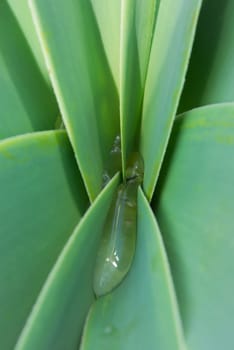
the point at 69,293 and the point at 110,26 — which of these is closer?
the point at 69,293

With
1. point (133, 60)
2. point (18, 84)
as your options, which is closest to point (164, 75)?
point (133, 60)

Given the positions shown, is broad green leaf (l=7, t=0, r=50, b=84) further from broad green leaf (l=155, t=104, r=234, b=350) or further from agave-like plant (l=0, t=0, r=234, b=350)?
broad green leaf (l=155, t=104, r=234, b=350)

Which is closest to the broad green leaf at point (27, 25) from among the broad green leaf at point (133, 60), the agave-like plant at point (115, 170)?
the agave-like plant at point (115, 170)

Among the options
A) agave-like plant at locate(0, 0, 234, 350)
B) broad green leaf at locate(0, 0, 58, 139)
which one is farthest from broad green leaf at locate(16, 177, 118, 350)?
broad green leaf at locate(0, 0, 58, 139)

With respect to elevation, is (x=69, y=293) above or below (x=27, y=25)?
below

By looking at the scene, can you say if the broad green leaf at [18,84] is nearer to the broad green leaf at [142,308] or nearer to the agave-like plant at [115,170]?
the agave-like plant at [115,170]

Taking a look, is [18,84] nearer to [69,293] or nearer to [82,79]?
[82,79]
